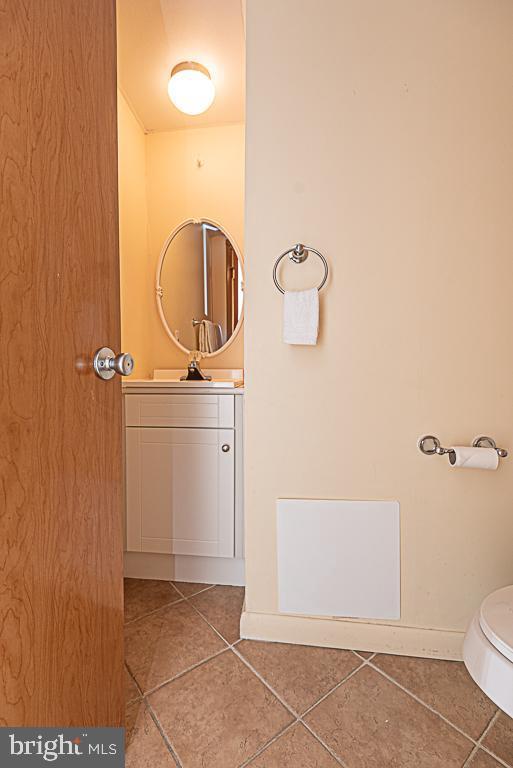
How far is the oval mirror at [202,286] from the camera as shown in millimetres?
2201

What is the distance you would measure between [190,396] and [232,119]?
1519 mm

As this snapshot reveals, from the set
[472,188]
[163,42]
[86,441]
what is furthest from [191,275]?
[86,441]

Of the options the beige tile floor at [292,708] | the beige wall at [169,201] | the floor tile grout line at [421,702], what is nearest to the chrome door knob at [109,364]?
the beige tile floor at [292,708]

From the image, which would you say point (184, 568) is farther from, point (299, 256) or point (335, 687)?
point (299, 256)

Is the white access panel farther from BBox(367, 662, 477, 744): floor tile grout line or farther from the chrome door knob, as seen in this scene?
the chrome door knob

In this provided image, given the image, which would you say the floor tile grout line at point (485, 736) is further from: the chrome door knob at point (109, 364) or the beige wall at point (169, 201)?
the beige wall at point (169, 201)

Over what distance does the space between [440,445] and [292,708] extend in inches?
34.0

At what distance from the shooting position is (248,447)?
1.43m

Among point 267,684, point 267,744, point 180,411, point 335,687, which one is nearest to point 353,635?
point 335,687

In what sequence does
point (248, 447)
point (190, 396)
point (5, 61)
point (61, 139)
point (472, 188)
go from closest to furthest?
1. point (5, 61)
2. point (61, 139)
3. point (472, 188)
4. point (248, 447)
5. point (190, 396)

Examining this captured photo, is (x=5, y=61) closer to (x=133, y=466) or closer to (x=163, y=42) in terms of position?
(x=133, y=466)

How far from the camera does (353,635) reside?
4.54ft

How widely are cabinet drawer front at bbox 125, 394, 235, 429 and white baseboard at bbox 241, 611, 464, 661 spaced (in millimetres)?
717

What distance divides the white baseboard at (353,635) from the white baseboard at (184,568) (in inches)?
13.2
